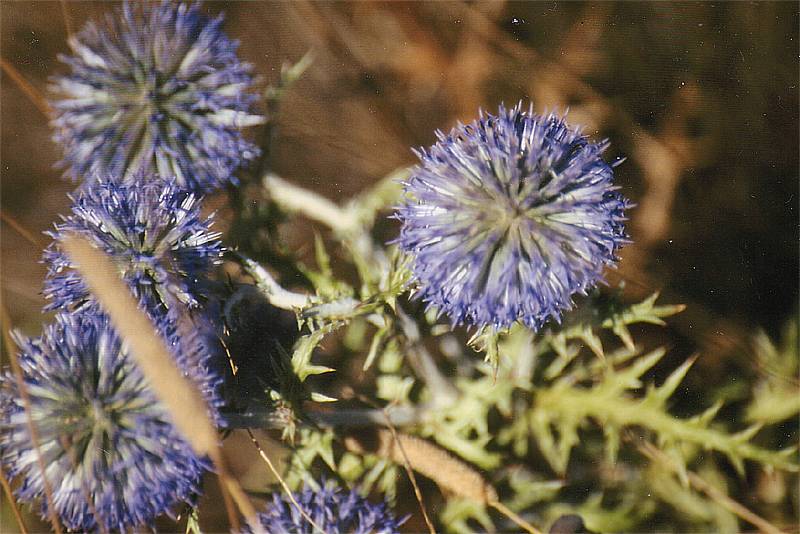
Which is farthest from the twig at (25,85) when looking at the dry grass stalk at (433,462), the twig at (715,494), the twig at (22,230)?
the twig at (715,494)

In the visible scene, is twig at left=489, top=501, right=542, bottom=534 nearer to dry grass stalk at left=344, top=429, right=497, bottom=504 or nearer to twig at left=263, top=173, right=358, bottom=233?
dry grass stalk at left=344, top=429, right=497, bottom=504

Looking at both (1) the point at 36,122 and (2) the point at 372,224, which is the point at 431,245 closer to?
(2) the point at 372,224

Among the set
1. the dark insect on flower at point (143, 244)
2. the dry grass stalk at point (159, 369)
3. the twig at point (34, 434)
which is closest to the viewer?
the dry grass stalk at point (159, 369)

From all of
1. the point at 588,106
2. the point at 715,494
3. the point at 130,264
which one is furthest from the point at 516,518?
the point at 588,106

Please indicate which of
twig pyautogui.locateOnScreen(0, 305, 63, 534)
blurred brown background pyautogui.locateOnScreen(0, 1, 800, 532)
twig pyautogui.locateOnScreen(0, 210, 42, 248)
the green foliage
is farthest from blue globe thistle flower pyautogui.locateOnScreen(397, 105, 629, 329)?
blurred brown background pyautogui.locateOnScreen(0, 1, 800, 532)

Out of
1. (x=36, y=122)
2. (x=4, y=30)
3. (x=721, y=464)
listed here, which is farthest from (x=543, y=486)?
(x=4, y=30)

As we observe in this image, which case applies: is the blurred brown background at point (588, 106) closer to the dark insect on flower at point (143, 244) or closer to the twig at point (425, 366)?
the twig at point (425, 366)

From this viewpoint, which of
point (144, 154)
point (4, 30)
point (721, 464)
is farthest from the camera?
point (4, 30)
